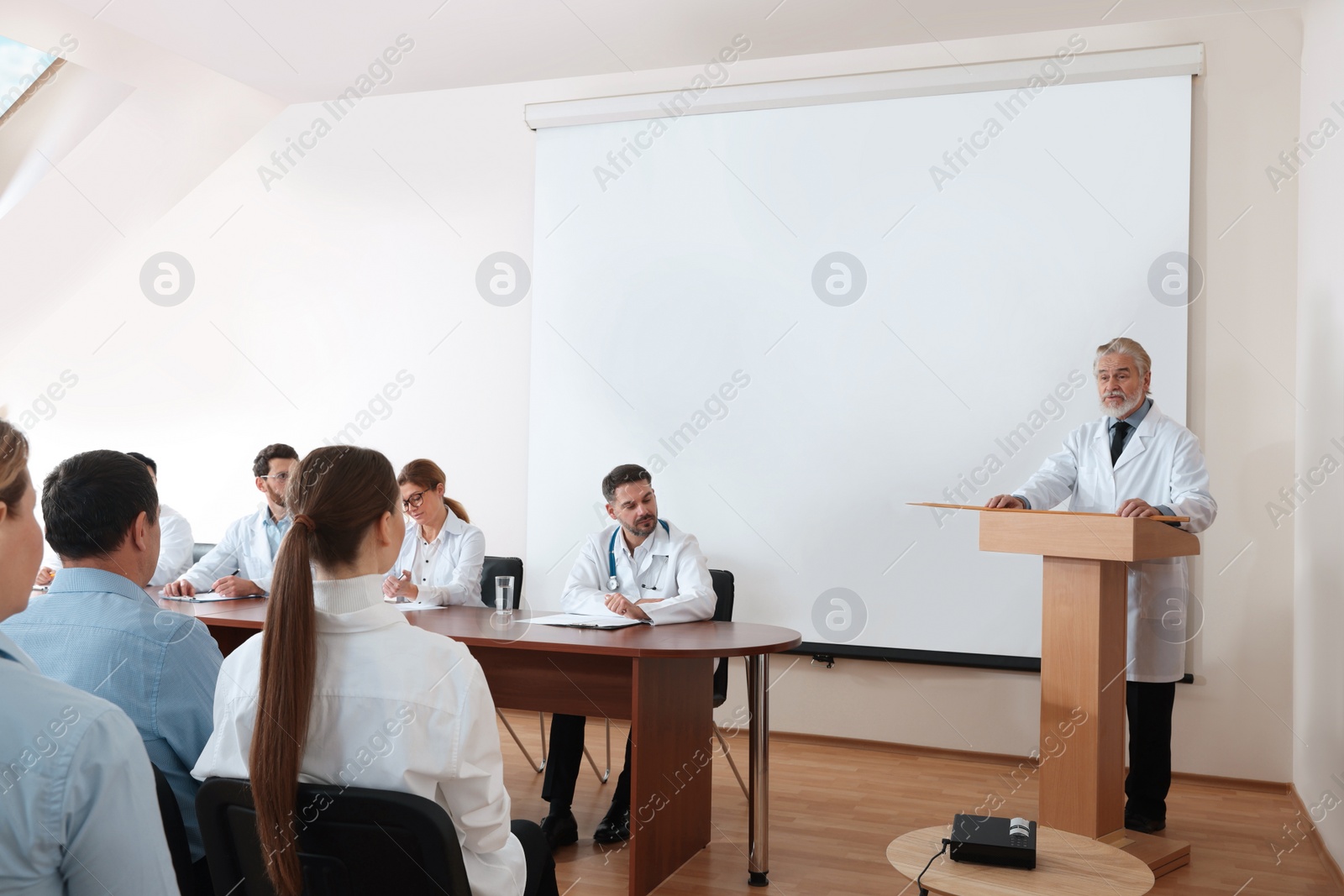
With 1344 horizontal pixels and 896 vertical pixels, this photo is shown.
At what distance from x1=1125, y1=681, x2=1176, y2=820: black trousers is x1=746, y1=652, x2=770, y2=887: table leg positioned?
1385mm

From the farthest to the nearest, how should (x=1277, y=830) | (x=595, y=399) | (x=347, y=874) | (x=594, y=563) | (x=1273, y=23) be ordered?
(x=595, y=399)
(x=1273, y=23)
(x=594, y=563)
(x=1277, y=830)
(x=347, y=874)

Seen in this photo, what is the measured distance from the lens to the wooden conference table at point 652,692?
2859 mm

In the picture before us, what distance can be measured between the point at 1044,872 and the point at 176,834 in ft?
5.35

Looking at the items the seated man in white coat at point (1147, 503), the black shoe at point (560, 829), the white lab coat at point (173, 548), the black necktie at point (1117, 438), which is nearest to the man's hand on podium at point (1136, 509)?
the seated man in white coat at point (1147, 503)

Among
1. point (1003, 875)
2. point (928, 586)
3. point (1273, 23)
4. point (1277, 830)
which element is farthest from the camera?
point (928, 586)

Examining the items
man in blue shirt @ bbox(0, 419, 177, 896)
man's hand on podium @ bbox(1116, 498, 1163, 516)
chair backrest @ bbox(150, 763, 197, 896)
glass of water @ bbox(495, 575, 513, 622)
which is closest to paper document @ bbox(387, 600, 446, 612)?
glass of water @ bbox(495, 575, 513, 622)

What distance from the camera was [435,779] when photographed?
1.51 meters

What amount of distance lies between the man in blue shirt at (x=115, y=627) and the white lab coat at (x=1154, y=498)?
2847 mm

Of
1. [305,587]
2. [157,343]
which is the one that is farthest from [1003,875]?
[157,343]

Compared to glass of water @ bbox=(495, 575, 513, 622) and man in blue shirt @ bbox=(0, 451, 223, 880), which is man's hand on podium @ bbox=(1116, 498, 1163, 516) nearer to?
glass of water @ bbox=(495, 575, 513, 622)

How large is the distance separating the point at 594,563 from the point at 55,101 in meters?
4.04

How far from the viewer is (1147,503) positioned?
340 cm

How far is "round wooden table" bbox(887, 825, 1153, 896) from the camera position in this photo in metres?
1.91

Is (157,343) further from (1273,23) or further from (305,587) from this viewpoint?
(1273,23)
